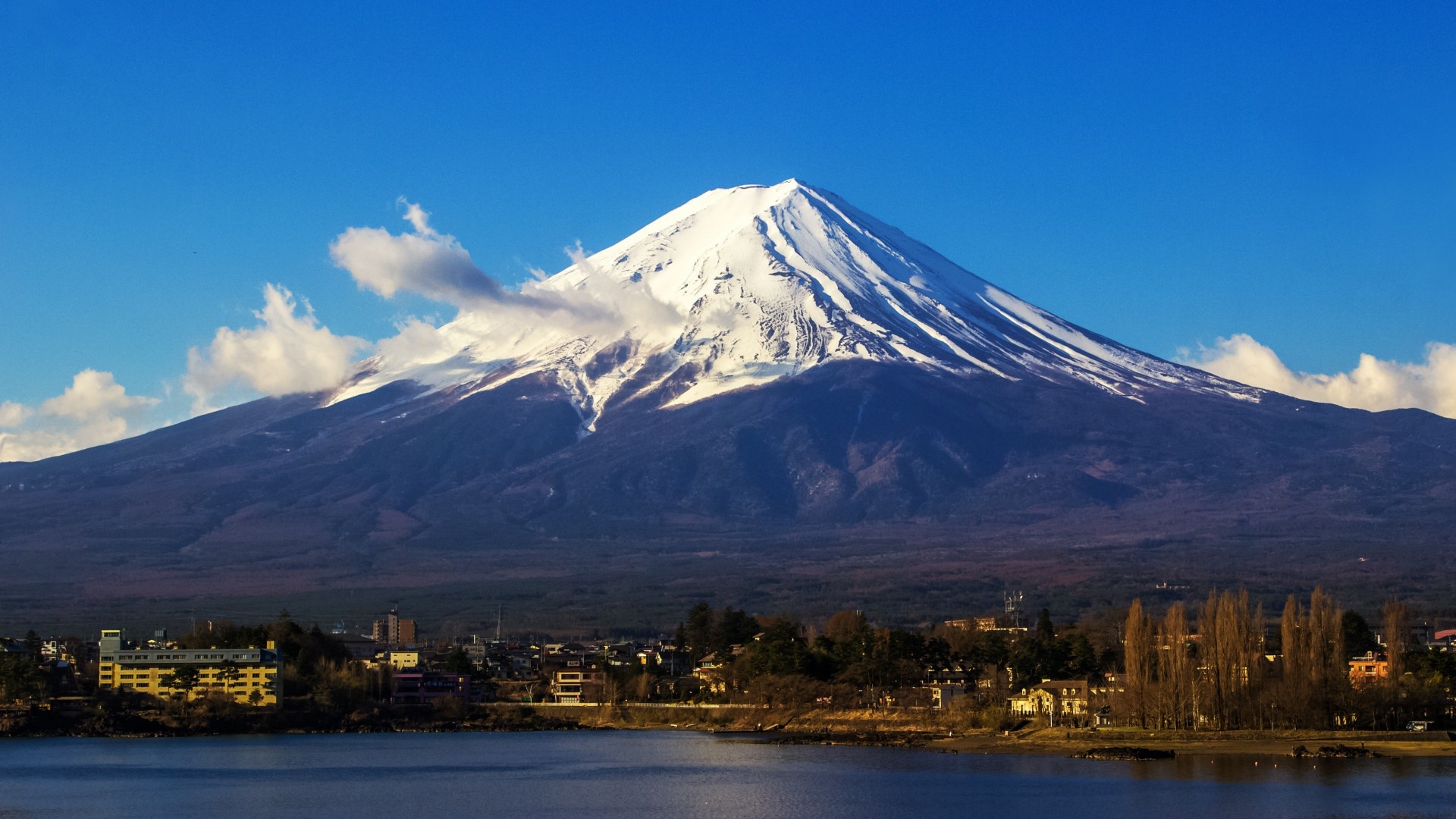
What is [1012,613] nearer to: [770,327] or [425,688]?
[425,688]

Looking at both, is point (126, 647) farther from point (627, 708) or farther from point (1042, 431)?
point (1042, 431)

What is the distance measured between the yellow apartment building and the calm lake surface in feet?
36.2

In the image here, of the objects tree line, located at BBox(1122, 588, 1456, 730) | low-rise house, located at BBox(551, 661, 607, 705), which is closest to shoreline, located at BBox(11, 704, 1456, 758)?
tree line, located at BBox(1122, 588, 1456, 730)

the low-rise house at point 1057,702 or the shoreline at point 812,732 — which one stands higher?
the low-rise house at point 1057,702

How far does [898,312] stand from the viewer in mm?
178125

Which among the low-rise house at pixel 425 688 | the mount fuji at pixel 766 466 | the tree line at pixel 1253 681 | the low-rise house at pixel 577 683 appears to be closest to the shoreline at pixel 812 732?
the tree line at pixel 1253 681

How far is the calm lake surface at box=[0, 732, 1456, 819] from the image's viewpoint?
41.1 metres

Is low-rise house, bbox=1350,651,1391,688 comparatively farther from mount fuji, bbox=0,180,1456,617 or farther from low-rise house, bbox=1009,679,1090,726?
mount fuji, bbox=0,180,1456,617

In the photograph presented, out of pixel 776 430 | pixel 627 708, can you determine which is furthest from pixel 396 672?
pixel 776 430

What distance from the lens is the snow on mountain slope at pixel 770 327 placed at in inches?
6658

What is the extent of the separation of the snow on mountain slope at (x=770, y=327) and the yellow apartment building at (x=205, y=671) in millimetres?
93325

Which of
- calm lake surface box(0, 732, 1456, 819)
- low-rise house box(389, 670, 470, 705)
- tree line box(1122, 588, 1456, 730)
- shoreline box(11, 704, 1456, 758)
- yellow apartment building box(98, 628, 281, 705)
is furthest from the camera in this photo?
low-rise house box(389, 670, 470, 705)

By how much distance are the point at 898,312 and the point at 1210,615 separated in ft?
408

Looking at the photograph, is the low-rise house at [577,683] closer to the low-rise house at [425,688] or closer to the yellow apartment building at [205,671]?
the low-rise house at [425,688]
